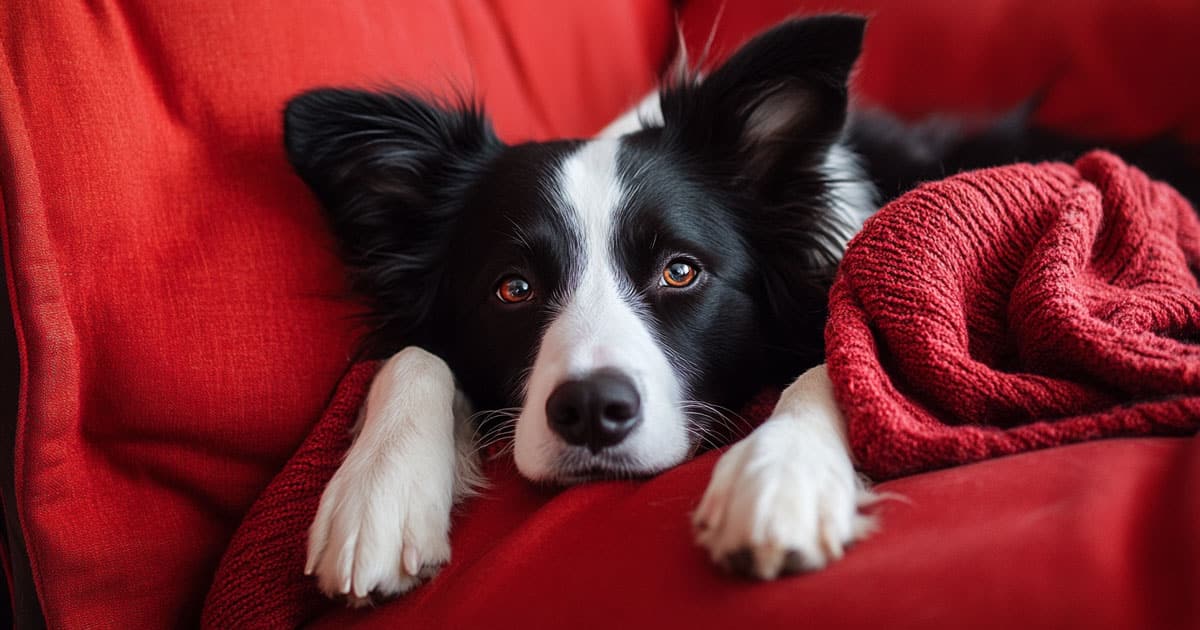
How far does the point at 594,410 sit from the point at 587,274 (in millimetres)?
362

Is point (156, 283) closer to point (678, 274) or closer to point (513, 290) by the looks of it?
point (513, 290)

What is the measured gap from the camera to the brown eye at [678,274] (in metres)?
1.53

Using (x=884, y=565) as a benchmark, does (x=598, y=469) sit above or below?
below

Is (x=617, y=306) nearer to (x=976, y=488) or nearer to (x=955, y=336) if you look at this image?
(x=955, y=336)

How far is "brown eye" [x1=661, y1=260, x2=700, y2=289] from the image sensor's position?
153 cm

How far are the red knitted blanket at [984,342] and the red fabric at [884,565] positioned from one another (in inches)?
1.2

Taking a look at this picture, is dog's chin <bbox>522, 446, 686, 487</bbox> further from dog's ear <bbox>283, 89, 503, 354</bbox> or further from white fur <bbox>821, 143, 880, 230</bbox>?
white fur <bbox>821, 143, 880, 230</bbox>

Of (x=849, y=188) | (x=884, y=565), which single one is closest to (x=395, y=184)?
(x=849, y=188)

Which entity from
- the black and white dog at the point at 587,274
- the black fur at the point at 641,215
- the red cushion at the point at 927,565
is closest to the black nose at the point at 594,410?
the black and white dog at the point at 587,274

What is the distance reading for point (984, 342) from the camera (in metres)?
1.18

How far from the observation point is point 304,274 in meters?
1.52

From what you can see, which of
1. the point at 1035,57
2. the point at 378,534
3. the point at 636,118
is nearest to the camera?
the point at 378,534

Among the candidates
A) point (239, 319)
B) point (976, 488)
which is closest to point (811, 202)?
point (976, 488)

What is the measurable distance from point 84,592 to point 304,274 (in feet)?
1.98
